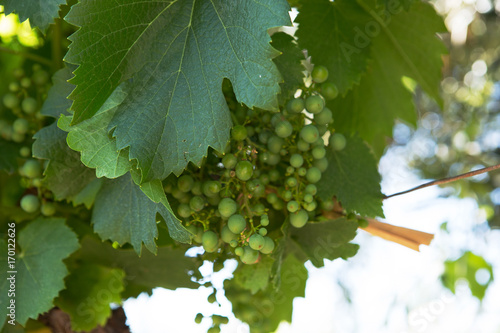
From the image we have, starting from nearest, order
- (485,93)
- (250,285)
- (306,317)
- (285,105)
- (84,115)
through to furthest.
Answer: (84,115)
(285,105)
(250,285)
(306,317)
(485,93)

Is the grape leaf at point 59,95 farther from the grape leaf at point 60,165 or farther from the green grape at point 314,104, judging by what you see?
the green grape at point 314,104

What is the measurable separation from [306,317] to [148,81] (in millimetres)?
1423

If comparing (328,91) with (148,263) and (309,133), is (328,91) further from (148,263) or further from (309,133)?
(148,263)

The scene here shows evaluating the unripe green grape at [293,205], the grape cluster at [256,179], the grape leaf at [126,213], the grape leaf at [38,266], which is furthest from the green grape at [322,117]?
the grape leaf at [38,266]

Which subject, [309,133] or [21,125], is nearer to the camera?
[309,133]

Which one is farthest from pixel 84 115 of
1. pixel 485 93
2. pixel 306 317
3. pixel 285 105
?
pixel 485 93

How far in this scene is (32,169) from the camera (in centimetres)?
64

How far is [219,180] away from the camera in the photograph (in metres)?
0.54

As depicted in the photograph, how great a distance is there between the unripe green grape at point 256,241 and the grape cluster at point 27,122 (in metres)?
0.31

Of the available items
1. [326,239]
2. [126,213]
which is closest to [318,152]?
[326,239]

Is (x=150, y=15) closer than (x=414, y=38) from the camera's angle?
Yes

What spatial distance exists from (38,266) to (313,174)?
38 cm

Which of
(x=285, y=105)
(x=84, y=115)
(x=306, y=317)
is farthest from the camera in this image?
(x=306, y=317)

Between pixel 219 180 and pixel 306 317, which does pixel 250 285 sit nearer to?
pixel 219 180
